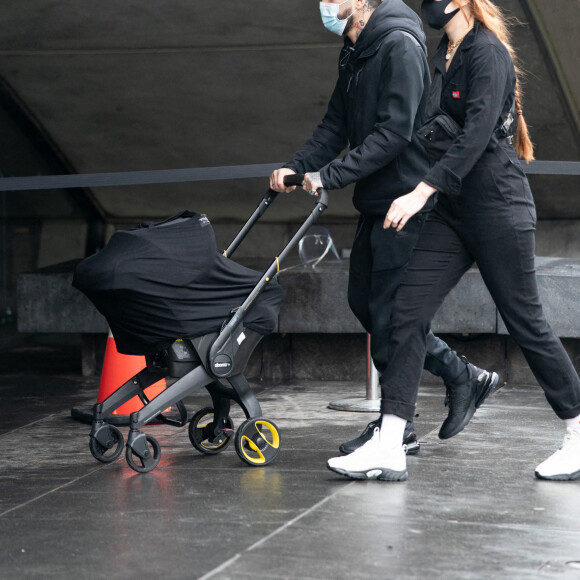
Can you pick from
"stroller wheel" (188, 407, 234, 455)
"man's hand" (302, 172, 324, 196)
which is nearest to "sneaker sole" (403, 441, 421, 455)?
"stroller wheel" (188, 407, 234, 455)

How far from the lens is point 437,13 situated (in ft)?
12.6

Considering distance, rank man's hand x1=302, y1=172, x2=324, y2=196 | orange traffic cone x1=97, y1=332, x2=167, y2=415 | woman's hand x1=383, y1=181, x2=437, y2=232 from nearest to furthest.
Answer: woman's hand x1=383, y1=181, x2=437, y2=232, man's hand x1=302, y1=172, x2=324, y2=196, orange traffic cone x1=97, y1=332, x2=167, y2=415

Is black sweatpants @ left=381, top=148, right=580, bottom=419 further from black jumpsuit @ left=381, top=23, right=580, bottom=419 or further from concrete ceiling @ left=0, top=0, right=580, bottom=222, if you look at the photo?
concrete ceiling @ left=0, top=0, right=580, bottom=222

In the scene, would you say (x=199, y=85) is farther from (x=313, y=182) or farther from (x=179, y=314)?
(x=179, y=314)

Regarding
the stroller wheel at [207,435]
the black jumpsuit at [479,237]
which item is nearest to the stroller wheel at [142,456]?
the stroller wheel at [207,435]

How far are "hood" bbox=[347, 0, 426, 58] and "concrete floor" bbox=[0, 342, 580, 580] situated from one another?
5.17 ft

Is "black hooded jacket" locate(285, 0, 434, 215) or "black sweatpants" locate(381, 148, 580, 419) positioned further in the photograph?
"black hooded jacket" locate(285, 0, 434, 215)

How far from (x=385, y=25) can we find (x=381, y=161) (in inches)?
20.3

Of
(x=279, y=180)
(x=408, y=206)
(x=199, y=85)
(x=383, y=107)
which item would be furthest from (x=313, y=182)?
(x=199, y=85)

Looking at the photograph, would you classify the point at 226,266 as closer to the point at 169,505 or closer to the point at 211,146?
the point at 169,505

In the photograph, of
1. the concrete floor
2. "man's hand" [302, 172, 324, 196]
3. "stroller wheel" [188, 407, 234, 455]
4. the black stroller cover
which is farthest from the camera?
"stroller wheel" [188, 407, 234, 455]

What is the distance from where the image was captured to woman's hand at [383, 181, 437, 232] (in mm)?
3695

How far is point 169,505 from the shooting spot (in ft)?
11.7

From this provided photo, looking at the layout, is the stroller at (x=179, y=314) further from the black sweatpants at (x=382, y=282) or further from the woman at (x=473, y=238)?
the woman at (x=473, y=238)
